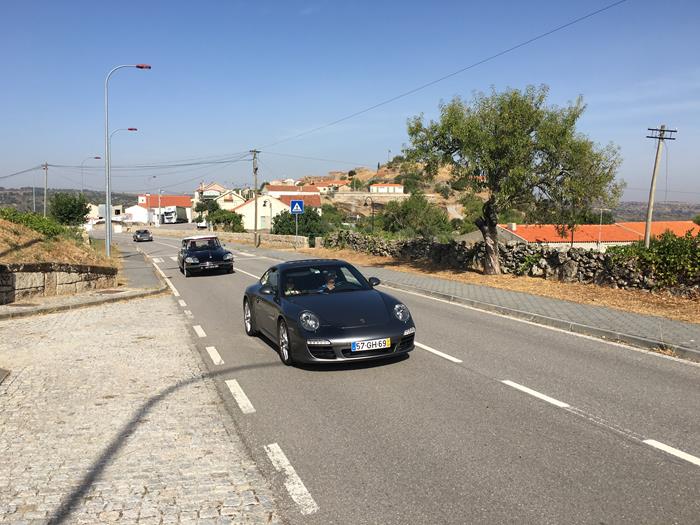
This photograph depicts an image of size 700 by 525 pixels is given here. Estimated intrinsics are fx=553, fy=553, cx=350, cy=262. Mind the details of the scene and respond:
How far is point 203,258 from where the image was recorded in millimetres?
22016

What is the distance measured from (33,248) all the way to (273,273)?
39.4 feet

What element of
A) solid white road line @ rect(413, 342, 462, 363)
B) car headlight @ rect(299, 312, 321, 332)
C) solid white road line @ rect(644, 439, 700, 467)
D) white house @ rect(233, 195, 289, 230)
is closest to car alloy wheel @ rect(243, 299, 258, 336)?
car headlight @ rect(299, 312, 321, 332)

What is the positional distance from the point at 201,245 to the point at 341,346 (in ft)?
58.5

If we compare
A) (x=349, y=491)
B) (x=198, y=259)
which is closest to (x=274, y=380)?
(x=349, y=491)

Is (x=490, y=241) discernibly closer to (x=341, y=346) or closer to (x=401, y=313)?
(x=401, y=313)

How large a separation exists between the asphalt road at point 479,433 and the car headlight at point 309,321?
2.12 ft

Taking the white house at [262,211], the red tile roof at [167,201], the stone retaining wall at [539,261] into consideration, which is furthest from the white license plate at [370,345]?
the red tile roof at [167,201]

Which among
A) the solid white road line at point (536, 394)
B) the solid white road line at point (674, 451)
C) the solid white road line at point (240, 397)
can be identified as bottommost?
the solid white road line at point (240, 397)

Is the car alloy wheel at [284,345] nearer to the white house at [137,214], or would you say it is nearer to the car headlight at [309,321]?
the car headlight at [309,321]

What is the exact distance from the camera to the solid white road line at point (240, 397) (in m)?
5.86

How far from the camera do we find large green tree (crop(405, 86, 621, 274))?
16.3 meters

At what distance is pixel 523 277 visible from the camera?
17.8 metres

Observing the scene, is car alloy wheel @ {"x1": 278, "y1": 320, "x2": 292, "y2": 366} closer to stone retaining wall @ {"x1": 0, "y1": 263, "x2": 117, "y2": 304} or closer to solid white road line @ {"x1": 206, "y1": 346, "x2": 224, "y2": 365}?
solid white road line @ {"x1": 206, "y1": 346, "x2": 224, "y2": 365}

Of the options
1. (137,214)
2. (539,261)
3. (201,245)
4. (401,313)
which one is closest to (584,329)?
(401,313)
